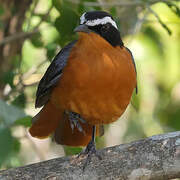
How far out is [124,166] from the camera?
3.89 meters

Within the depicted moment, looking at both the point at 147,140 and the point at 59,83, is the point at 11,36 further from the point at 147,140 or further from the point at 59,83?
the point at 147,140

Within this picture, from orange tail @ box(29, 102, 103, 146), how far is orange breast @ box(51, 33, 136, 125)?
1.44ft

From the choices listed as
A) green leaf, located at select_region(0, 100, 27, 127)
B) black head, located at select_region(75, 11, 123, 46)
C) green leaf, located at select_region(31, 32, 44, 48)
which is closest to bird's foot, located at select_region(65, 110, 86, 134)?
green leaf, located at select_region(0, 100, 27, 127)

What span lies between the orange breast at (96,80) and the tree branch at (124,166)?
0.31m

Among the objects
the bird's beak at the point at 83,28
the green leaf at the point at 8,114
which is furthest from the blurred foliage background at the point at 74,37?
the bird's beak at the point at 83,28

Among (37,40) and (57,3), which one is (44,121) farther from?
(37,40)

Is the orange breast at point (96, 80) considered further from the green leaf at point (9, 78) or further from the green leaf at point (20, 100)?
the green leaf at point (20, 100)

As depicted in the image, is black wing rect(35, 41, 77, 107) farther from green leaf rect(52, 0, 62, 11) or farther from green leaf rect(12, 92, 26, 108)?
green leaf rect(12, 92, 26, 108)

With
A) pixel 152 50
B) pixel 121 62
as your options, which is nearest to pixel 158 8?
pixel 152 50

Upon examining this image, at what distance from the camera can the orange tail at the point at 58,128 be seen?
4.56m

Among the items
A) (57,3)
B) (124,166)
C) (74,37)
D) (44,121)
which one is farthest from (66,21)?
(124,166)

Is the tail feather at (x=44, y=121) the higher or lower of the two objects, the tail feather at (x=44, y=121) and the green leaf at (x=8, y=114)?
the lower

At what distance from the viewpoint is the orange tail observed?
4562 mm

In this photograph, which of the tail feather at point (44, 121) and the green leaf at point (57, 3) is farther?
the tail feather at point (44, 121)
